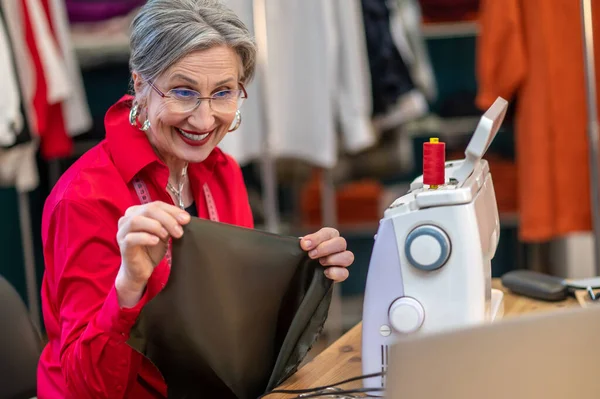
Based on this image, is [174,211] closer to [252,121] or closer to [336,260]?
[336,260]

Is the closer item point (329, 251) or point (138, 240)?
point (138, 240)

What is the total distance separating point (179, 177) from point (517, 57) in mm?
2065

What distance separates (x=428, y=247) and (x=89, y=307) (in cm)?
55

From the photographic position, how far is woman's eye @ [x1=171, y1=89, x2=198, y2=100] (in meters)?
1.51

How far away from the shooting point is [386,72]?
3527 mm

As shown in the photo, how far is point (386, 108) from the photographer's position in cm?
355

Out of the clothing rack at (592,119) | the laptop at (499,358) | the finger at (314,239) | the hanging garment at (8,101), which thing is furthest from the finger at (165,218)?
the hanging garment at (8,101)

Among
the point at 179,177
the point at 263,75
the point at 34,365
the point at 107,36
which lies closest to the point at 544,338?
the point at 179,177

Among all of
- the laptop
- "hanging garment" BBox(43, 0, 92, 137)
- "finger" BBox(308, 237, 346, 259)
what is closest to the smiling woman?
"finger" BBox(308, 237, 346, 259)

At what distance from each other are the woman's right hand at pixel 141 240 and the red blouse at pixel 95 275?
1.4 inches

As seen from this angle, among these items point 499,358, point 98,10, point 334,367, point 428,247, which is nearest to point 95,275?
point 334,367

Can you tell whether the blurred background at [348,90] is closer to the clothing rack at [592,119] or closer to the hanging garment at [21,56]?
the hanging garment at [21,56]

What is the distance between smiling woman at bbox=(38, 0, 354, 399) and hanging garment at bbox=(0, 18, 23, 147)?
1.66 metres

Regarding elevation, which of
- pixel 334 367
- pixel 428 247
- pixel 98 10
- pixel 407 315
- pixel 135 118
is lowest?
pixel 334 367
